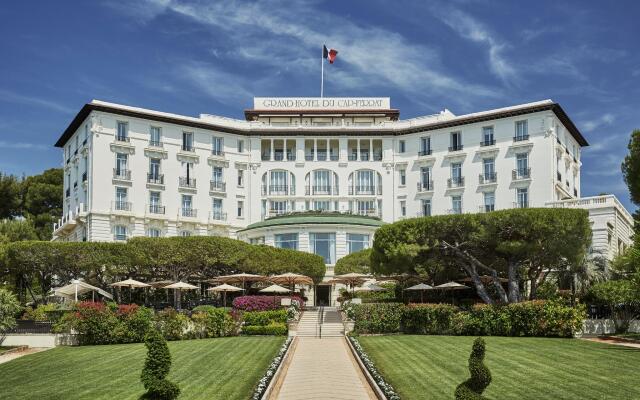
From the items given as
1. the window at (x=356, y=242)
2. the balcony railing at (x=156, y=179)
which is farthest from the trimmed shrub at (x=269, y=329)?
the balcony railing at (x=156, y=179)

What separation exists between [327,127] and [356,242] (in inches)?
661

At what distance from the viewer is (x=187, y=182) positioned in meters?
77.6

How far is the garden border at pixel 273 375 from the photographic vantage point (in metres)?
22.7

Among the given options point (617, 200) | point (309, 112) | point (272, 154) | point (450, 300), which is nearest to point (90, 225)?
point (272, 154)

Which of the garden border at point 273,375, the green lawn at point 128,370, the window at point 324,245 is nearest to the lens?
the garden border at point 273,375

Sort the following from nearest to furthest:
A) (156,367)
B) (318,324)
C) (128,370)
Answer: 1. (156,367)
2. (128,370)
3. (318,324)

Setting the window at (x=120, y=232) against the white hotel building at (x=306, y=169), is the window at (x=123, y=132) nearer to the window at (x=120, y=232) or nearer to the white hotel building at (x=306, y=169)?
the white hotel building at (x=306, y=169)

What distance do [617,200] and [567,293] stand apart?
14494 millimetres

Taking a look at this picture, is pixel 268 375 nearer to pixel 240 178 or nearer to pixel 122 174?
pixel 122 174

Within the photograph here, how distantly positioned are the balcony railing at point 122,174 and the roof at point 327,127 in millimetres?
5500

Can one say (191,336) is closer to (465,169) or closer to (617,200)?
(617,200)

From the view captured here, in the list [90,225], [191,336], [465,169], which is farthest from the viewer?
[465,169]

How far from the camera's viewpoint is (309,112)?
86.8 meters

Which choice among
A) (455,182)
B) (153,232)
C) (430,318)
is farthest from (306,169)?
(430,318)
